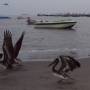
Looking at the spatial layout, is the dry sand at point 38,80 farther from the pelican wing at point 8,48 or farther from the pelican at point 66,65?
the pelican wing at point 8,48

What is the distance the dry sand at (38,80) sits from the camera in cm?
1011

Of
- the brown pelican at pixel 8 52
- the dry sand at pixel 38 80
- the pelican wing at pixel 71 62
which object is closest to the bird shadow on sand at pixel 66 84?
the dry sand at pixel 38 80

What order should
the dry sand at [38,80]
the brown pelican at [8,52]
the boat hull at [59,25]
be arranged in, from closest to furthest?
the dry sand at [38,80] < the brown pelican at [8,52] < the boat hull at [59,25]

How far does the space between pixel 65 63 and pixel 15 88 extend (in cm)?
171

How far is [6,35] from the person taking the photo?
546 inches

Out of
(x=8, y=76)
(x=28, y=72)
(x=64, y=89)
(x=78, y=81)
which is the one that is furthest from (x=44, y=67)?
(x=64, y=89)

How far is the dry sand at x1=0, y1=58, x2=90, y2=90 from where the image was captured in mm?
10113

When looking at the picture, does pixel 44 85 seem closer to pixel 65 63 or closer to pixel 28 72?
pixel 65 63

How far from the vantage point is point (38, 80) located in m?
11.1

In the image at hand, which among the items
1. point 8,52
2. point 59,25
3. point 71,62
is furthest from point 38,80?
point 59,25

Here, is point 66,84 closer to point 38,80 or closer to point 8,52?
point 38,80

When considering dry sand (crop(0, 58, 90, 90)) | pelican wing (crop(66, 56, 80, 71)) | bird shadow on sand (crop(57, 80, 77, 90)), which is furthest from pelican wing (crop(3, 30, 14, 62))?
pelican wing (crop(66, 56, 80, 71))

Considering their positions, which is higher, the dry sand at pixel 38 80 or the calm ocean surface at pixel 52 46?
the dry sand at pixel 38 80

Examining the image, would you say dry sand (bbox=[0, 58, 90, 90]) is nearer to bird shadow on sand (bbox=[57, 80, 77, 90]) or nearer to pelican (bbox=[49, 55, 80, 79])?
bird shadow on sand (bbox=[57, 80, 77, 90])
